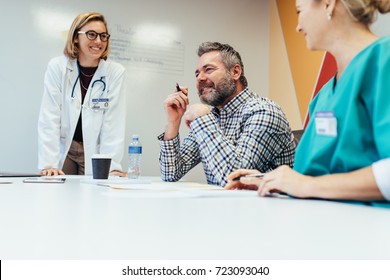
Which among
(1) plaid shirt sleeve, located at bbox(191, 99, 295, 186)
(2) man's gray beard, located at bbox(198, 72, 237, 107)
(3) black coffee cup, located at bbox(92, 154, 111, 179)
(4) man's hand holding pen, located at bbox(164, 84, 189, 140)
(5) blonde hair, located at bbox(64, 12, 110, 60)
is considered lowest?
(3) black coffee cup, located at bbox(92, 154, 111, 179)

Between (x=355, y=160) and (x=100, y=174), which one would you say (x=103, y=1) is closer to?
(x=100, y=174)

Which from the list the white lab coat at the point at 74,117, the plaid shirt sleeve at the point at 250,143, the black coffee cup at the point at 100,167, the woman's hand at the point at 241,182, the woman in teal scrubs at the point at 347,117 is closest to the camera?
the woman in teal scrubs at the point at 347,117

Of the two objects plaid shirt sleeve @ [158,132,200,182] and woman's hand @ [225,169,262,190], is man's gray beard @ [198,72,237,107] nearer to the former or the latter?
plaid shirt sleeve @ [158,132,200,182]

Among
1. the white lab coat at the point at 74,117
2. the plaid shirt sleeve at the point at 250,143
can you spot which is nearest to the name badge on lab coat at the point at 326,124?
the plaid shirt sleeve at the point at 250,143

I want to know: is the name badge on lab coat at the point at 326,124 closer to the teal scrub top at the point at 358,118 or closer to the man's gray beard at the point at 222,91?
the teal scrub top at the point at 358,118


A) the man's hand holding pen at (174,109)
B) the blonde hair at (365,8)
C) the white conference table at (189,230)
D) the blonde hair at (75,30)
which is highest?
the blonde hair at (75,30)

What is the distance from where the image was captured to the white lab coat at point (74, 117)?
2.18 metres

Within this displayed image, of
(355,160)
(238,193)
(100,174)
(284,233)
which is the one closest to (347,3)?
(355,160)

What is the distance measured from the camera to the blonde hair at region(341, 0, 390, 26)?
814mm

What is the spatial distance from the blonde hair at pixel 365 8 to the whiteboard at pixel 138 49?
227 cm

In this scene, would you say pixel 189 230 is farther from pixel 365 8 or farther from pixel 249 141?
pixel 249 141

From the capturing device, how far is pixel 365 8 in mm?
813

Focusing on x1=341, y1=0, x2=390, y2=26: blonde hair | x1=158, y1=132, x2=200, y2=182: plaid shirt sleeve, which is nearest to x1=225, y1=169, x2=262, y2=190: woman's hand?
x1=341, y1=0, x2=390, y2=26: blonde hair

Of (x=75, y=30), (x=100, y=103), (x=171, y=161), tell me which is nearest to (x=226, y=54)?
(x=171, y=161)
